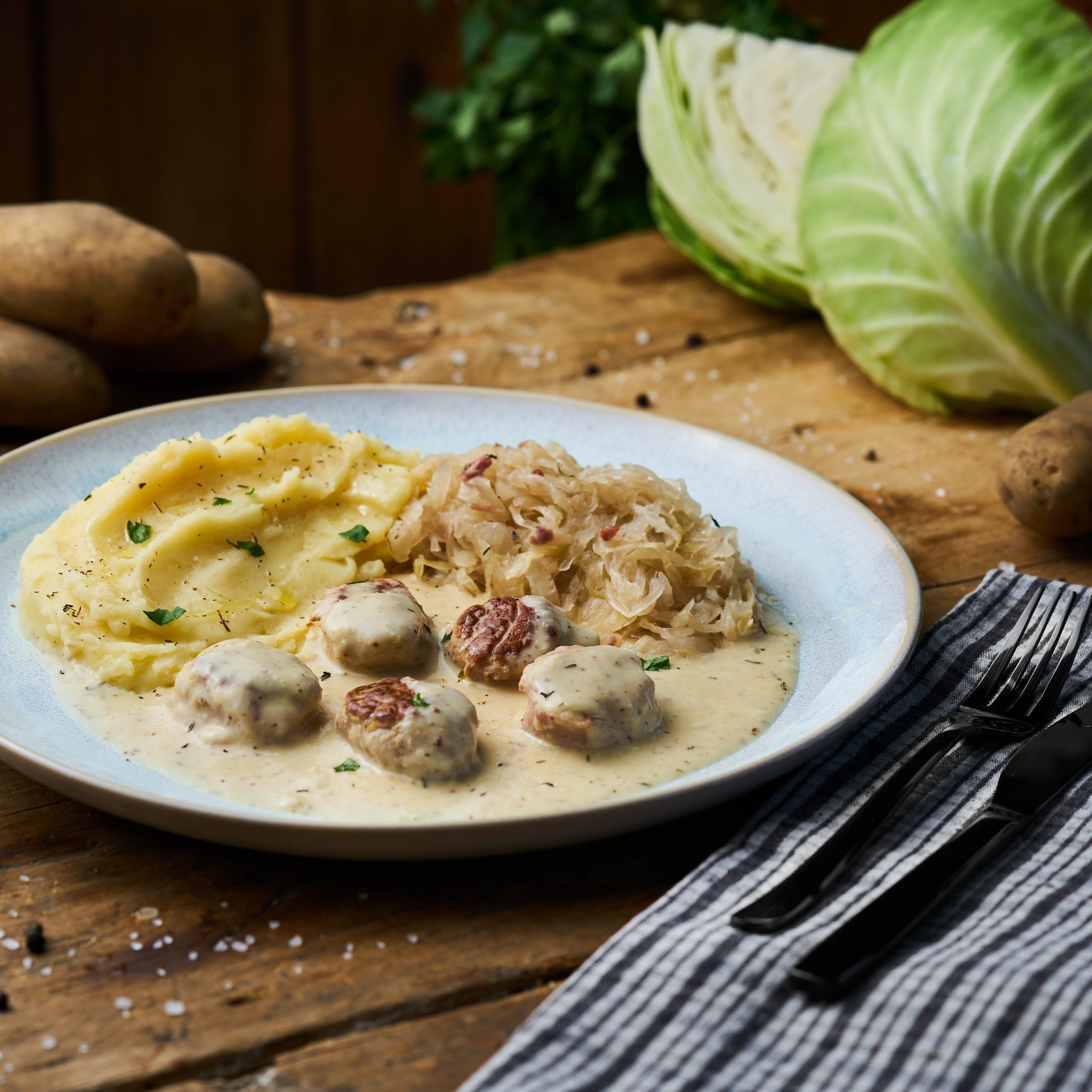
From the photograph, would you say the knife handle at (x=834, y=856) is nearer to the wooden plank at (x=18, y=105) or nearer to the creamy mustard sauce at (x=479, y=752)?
the creamy mustard sauce at (x=479, y=752)

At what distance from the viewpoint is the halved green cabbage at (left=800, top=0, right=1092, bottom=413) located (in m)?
5.25

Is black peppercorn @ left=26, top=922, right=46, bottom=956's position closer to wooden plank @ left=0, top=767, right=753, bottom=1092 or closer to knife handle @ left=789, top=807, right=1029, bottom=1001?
wooden plank @ left=0, top=767, right=753, bottom=1092

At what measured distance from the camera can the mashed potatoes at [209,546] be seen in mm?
3635

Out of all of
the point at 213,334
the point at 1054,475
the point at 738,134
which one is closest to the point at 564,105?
the point at 738,134

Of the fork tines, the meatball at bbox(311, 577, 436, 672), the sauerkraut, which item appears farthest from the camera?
the sauerkraut

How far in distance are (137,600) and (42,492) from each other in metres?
0.81

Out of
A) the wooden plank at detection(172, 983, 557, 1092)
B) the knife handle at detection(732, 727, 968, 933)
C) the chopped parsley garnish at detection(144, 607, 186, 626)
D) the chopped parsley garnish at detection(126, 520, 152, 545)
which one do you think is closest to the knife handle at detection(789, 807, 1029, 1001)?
the knife handle at detection(732, 727, 968, 933)

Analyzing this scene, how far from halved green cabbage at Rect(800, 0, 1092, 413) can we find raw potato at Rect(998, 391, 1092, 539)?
0.87 metres

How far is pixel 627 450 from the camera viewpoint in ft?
16.1

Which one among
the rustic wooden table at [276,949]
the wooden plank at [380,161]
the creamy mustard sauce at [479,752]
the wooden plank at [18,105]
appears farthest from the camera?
the wooden plank at [380,161]

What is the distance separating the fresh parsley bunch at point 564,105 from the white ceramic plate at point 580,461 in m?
3.55

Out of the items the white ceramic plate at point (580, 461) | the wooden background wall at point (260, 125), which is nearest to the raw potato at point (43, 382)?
the white ceramic plate at point (580, 461)

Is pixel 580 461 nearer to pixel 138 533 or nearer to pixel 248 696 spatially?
pixel 138 533

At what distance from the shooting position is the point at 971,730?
10.7ft
